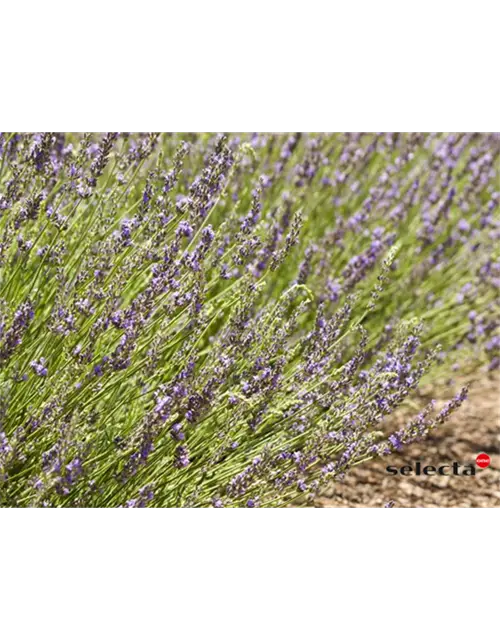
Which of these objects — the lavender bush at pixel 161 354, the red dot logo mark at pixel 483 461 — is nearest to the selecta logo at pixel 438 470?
the red dot logo mark at pixel 483 461

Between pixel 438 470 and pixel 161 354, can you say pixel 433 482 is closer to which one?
pixel 438 470

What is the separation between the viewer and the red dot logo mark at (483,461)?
263 centimetres

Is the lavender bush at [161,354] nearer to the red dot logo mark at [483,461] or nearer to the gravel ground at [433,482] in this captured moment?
the gravel ground at [433,482]

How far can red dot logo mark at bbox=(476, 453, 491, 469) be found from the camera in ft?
8.64

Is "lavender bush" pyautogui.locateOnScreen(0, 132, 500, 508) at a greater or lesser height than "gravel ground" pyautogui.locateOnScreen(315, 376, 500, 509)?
greater

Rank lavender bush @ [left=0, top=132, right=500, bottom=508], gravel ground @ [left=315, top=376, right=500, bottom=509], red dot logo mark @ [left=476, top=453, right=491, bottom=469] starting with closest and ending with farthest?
lavender bush @ [left=0, top=132, right=500, bottom=508]
gravel ground @ [left=315, top=376, right=500, bottom=509]
red dot logo mark @ [left=476, top=453, right=491, bottom=469]

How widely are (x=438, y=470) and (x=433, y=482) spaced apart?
0.03 meters

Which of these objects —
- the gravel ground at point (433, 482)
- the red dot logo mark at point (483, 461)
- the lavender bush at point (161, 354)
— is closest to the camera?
the lavender bush at point (161, 354)

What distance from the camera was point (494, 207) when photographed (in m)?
3.40

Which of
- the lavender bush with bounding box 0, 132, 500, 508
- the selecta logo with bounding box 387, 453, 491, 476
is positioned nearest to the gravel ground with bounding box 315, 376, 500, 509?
the selecta logo with bounding box 387, 453, 491, 476

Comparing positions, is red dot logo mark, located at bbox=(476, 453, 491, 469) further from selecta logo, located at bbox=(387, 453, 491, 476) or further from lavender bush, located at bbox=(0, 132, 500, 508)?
lavender bush, located at bbox=(0, 132, 500, 508)
